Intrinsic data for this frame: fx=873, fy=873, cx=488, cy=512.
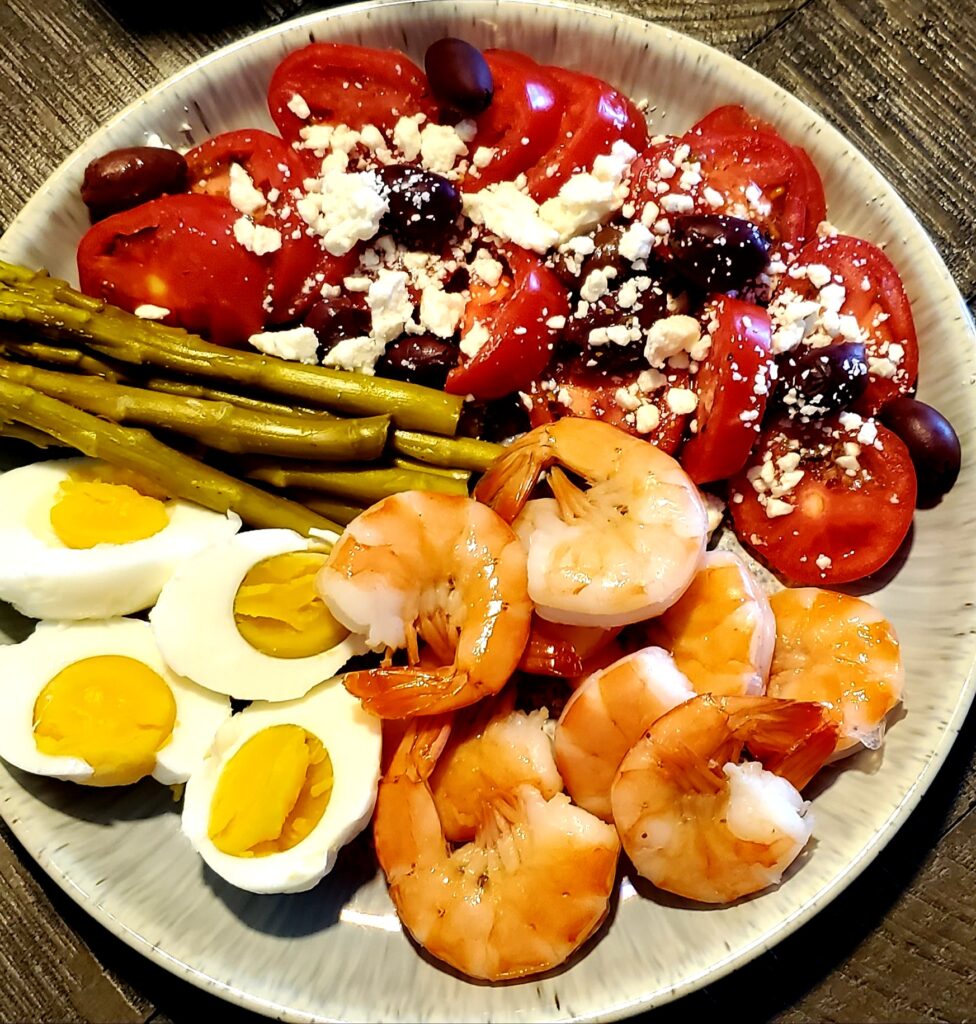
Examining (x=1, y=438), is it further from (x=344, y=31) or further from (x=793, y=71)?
(x=793, y=71)

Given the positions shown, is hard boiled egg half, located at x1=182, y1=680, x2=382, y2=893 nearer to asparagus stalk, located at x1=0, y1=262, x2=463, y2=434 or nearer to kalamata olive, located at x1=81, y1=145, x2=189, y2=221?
asparagus stalk, located at x1=0, y1=262, x2=463, y2=434

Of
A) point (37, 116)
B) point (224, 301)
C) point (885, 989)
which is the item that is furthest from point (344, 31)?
point (885, 989)

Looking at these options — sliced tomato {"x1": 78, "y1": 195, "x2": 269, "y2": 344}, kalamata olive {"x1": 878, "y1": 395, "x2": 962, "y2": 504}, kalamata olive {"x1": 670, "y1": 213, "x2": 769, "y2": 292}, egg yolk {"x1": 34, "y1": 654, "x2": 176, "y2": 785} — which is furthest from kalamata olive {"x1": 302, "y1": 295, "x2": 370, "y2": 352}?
kalamata olive {"x1": 878, "y1": 395, "x2": 962, "y2": 504}

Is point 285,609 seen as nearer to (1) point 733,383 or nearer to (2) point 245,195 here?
(2) point 245,195

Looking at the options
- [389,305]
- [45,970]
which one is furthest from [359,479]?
[45,970]

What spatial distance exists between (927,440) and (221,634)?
1515 millimetres

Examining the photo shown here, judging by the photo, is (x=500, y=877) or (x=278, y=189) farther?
(x=278, y=189)

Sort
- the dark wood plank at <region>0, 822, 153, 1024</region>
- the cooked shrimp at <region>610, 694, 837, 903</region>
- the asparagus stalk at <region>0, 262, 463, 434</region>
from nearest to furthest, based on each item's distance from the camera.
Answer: the cooked shrimp at <region>610, 694, 837, 903</region>
the asparagus stalk at <region>0, 262, 463, 434</region>
the dark wood plank at <region>0, 822, 153, 1024</region>

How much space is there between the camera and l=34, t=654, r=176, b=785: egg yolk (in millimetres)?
1678

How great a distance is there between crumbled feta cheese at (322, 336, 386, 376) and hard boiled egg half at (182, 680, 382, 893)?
692 mm

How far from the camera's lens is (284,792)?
1.65 m

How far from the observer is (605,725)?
66.6 inches

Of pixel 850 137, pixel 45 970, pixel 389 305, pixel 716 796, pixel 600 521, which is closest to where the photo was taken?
pixel 716 796

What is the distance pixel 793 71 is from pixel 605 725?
Result: 177 cm
